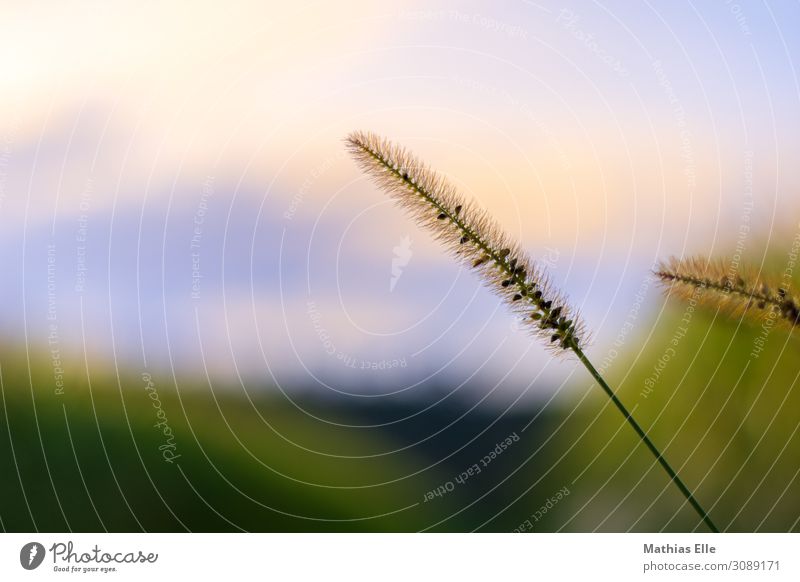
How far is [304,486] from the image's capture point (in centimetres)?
143

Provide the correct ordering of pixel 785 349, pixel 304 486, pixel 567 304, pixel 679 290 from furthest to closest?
pixel 304 486 < pixel 785 349 < pixel 679 290 < pixel 567 304

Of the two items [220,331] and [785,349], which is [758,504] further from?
[220,331]

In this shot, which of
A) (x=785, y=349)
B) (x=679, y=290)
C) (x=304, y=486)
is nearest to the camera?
(x=679, y=290)

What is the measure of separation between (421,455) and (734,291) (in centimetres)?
71

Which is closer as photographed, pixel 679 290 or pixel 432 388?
pixel 679 290

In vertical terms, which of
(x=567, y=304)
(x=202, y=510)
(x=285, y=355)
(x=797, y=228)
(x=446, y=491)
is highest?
(x=797, y=228)

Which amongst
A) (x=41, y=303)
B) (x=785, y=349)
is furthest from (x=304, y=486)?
(x=785, y=349)

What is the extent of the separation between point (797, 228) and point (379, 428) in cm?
86
